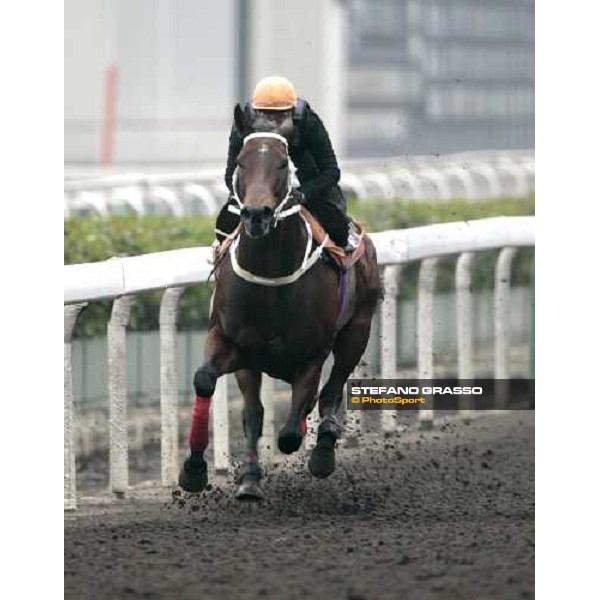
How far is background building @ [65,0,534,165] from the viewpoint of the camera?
14.5 m

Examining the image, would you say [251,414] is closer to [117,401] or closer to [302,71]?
[117,401]

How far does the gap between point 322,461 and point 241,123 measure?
4.63 ft

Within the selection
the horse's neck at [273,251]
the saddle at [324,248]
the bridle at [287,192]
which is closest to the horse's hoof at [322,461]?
the saddle at [324,248]

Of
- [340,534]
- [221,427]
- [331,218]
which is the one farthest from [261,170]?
[221,427]

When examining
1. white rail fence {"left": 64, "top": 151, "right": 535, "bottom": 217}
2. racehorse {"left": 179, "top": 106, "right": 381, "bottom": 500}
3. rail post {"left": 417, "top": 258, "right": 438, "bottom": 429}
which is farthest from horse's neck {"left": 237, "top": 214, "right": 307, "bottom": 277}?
white rail fence {"left": 64, "top": 151, "right": 535, "bottom": 217}

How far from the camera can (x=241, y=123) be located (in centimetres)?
897

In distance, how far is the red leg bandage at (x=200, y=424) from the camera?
30.2 feet

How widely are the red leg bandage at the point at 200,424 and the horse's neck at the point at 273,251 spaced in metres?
0.53

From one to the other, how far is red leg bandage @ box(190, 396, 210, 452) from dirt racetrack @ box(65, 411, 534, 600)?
296 mm

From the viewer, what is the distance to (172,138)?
1792 cm
